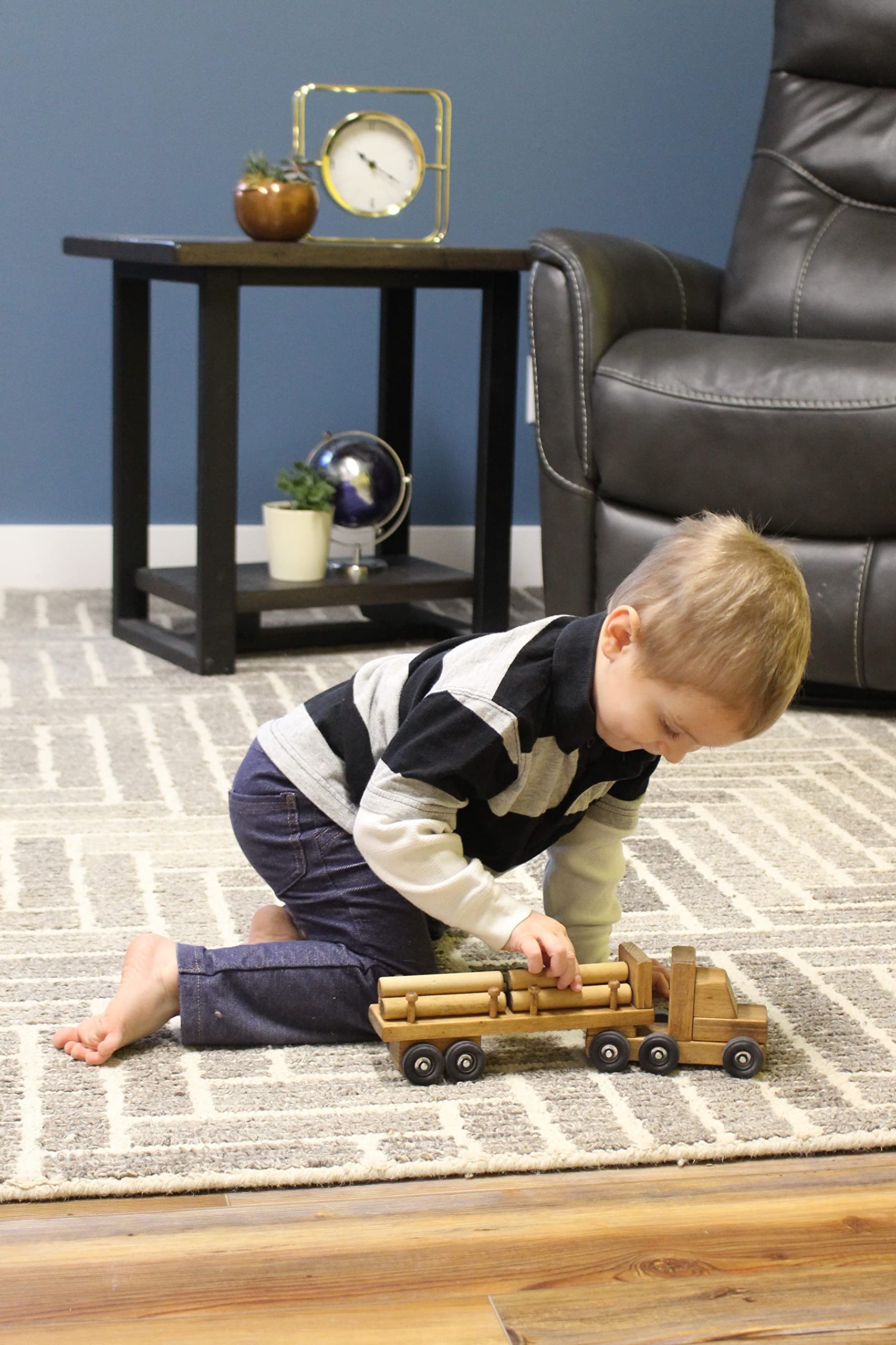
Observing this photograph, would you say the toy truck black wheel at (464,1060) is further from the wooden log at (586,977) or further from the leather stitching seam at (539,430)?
the leather stitching seam at (539,430)

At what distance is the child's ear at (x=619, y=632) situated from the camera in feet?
3.26

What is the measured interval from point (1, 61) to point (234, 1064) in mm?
1979

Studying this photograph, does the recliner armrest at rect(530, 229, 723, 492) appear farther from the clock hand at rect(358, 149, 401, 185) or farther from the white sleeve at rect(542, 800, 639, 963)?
the white sleeve at rect(542, 800, 639, 963)

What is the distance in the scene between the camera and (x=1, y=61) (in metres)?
2.46

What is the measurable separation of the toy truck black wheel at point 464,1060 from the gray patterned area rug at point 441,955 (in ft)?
0.04

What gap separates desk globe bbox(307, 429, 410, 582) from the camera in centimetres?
229

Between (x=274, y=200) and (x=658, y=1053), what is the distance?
56.3 inches

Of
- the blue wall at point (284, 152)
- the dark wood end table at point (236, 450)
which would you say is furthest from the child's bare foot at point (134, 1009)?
the blue wall at point (284, 152)

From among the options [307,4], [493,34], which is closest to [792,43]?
[493,34]

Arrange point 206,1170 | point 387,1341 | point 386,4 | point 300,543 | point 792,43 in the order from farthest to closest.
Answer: point 386,4 → point 792,43 → point 300,543 → point 206,1170 → point 387,1341

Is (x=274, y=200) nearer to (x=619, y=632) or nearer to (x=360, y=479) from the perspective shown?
(x=360, y=479)

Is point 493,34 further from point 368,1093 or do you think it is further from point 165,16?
point 368,1093

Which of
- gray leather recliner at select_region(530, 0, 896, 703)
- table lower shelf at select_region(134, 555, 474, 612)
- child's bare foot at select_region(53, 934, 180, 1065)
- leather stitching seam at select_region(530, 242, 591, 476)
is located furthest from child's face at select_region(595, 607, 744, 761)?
table lower shelf at select_region(134, 555, 474, 612)

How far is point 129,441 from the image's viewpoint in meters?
2.29
